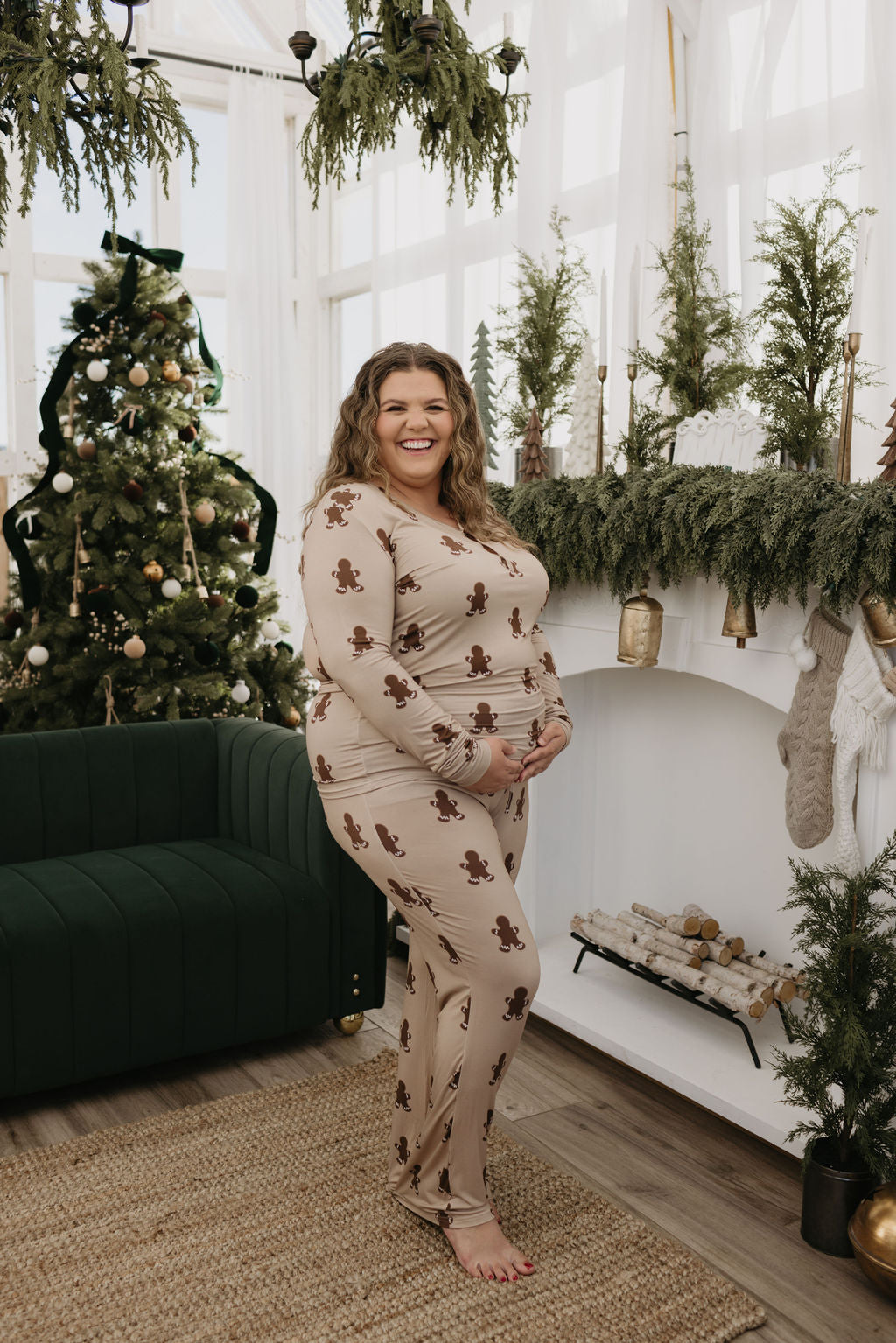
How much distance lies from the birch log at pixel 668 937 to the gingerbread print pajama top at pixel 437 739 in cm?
106

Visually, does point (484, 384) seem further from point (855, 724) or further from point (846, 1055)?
point (846, 1055)

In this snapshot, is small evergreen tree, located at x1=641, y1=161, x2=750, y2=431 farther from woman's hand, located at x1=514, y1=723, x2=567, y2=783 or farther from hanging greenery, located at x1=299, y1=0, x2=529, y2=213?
woman's hand, located at x1=514, y1=723, x2=567, y2=783

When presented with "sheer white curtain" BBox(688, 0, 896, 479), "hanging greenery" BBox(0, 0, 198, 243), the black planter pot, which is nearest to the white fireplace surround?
the black planter pot

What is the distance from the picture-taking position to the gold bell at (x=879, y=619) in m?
2.20

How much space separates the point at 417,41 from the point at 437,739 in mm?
1126

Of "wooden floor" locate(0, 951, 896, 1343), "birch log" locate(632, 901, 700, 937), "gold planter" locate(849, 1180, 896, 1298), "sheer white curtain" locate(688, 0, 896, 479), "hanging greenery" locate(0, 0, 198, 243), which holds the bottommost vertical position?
"wooden floor" locate(0, 951, 896, 1343)

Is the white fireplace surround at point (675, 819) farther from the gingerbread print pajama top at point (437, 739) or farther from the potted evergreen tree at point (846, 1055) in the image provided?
the gingerbread print pajama top at point (437, 739)

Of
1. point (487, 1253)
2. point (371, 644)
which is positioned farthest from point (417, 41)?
point (487, 1253)

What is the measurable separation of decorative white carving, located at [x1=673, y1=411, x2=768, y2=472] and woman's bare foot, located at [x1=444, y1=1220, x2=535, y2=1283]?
169 cm

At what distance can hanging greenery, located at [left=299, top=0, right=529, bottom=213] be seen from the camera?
1.84 m

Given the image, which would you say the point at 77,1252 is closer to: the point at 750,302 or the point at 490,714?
the point at 490,714

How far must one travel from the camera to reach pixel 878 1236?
199 centimetres

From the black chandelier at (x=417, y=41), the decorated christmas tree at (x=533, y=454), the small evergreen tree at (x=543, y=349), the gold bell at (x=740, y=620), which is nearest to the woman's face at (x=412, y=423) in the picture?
the black chandelier at (x=417, y=41)

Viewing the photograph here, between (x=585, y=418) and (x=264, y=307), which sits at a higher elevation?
(x=264, y=307)
